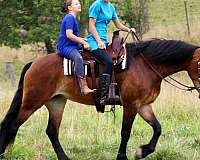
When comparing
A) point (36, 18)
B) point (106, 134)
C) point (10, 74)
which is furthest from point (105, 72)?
point (36, 18)

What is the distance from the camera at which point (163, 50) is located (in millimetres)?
6484

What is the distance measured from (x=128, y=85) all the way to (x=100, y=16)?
109 cm

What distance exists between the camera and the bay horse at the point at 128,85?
6.36 m

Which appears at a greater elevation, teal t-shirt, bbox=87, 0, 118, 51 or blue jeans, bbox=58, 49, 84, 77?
teal t-shirt, bbox=87, 0, 118, 51

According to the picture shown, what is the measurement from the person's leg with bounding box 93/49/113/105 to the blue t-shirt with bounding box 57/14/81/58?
0.39 m

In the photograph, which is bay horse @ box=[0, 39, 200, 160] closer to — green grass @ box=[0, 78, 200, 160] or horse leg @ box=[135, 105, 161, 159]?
horse leg @ box=[135, 105, 161, 159]

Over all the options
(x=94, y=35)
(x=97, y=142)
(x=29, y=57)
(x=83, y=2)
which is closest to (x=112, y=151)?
(x=97, y=142)

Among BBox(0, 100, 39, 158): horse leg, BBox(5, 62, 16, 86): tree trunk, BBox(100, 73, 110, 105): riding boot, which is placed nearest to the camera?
BBox(100, 73, 110, 105): riding boot

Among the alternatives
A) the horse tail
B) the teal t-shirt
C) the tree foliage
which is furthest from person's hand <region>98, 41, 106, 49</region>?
the tree foliage

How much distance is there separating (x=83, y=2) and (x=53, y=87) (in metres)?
13.6

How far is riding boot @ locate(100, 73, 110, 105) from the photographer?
633 cm

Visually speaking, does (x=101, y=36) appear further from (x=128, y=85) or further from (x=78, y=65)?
(x=128, y=85)

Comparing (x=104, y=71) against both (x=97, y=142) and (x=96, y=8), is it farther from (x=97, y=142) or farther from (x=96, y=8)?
(x=97, y=142)

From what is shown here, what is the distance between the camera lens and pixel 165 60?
6492 mm
